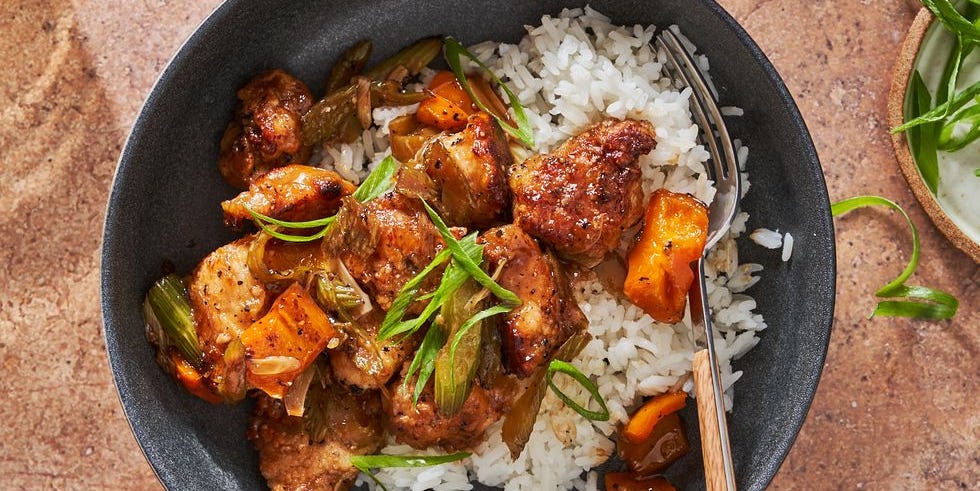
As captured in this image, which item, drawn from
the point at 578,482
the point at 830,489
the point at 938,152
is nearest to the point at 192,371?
the point at 578,482

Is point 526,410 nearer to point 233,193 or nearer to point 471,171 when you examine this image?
point 471,171

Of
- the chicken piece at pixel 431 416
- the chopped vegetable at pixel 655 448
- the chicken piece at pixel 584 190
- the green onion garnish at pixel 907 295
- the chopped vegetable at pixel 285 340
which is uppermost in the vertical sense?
the chicken piece at pixel 584 190

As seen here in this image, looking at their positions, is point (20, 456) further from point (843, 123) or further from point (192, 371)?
point (843, 123)

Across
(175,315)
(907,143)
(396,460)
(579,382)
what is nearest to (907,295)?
(907,143)

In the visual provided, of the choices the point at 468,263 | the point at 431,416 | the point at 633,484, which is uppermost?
the point at 468,263

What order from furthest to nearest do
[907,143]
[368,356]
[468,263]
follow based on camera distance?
[907,143], [368,356], [468,263]

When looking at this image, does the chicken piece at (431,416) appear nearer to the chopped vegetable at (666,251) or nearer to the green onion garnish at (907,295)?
the chopped vegetable at (666,251)

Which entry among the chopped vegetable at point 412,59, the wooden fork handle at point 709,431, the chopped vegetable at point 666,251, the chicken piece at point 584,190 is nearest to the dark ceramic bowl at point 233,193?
the chopped vegetable at point 412,59

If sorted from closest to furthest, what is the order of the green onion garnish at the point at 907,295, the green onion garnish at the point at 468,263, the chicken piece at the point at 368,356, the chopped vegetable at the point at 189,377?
1. the green onion garnish at the point at 468,263
2. the chicken piece at the point at 368,356
3. the chopped vegetable at the point at 189,377
4. the green onion garnish at the point at 907,295
